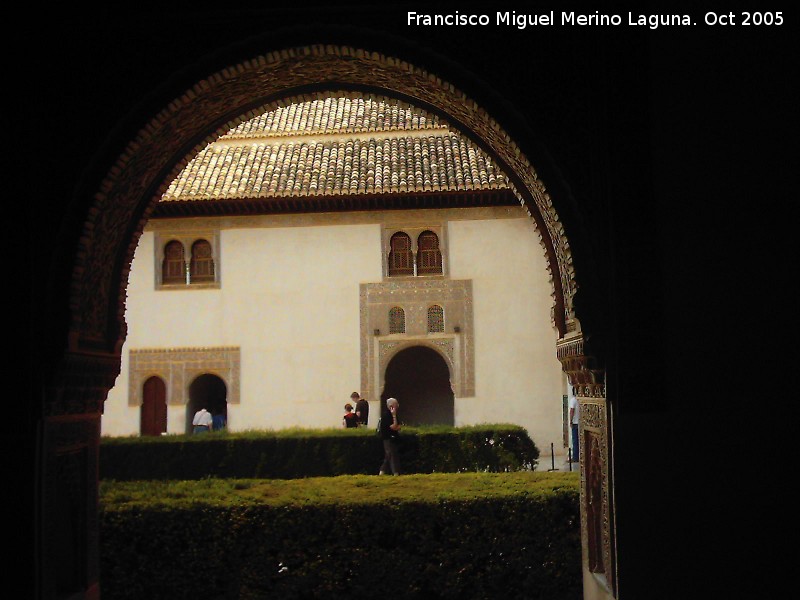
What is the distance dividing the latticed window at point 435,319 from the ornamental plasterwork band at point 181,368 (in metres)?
3.56

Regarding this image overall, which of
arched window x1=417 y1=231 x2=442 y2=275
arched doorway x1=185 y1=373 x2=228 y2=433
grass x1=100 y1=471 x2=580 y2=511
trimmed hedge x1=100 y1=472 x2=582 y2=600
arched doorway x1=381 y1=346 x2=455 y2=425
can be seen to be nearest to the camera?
trimmed hedge x1=100 y1=472 x2=582 y2=600

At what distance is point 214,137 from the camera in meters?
5.14

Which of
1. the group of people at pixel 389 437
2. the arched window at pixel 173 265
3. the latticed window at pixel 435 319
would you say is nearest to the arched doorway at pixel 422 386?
the latticed window at pixel 435 319

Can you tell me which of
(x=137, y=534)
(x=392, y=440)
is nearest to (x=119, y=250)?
(x=137, y=534)

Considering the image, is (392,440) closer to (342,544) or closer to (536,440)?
(536,440)

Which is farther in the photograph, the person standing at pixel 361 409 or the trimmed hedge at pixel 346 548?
the person standing at pixel 361 409

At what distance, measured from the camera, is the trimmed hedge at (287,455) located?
1246cm

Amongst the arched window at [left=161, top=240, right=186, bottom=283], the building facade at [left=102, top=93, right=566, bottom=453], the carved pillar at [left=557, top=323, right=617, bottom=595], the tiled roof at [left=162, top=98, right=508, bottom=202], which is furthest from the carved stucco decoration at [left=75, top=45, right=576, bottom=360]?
the arched window at [left=161, top=240, right=186, bottom=283]

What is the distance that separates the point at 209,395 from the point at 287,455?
22.2ft

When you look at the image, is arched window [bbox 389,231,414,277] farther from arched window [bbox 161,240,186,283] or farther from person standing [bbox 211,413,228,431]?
person standing [bbox 211,413,228,431]

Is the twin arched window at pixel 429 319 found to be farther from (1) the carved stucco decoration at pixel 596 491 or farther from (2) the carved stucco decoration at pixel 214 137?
(1) the carved stucco decoration at pixel 596 491

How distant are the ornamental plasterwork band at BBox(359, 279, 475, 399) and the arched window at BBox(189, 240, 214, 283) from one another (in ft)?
9.49

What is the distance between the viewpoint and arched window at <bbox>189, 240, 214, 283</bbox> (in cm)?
1673

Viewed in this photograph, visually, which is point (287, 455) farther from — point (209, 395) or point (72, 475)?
point (72, 475)
